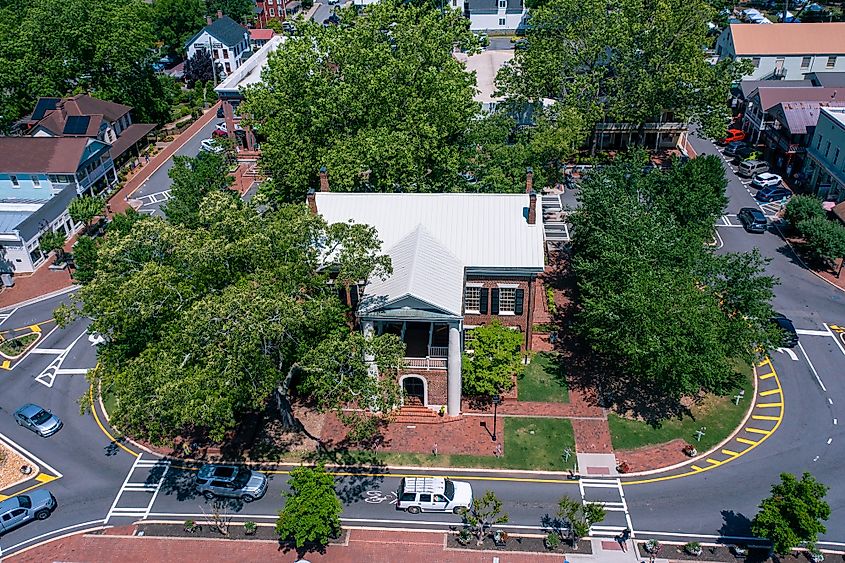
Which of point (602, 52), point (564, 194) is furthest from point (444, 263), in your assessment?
point (602, 52)

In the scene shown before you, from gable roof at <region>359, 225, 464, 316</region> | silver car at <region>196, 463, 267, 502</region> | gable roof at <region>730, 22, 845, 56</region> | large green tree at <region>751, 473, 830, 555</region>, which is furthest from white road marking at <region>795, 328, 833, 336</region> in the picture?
gable roof at <region>730, 22, 845, 56</region>

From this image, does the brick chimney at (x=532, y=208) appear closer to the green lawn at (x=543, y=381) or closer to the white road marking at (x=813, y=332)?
the green lawn at (x=543, y=381)

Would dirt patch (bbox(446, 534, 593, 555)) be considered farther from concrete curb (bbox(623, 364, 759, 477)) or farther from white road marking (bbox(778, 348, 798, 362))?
white road marking (bbox(778, 348, 798, 362))

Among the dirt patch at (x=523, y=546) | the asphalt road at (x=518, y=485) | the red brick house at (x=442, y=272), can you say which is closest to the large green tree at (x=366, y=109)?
the red brick house at (x=442, y=272)

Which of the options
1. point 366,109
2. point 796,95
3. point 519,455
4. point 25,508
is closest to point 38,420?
point 25,508

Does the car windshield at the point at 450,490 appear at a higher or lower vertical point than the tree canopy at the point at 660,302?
lower

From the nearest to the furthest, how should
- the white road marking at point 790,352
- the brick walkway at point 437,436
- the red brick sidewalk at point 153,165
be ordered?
the brick walkway at point 437,436 < the white road marking at point 790,352 < the red brick sidewalk at point 153,165
